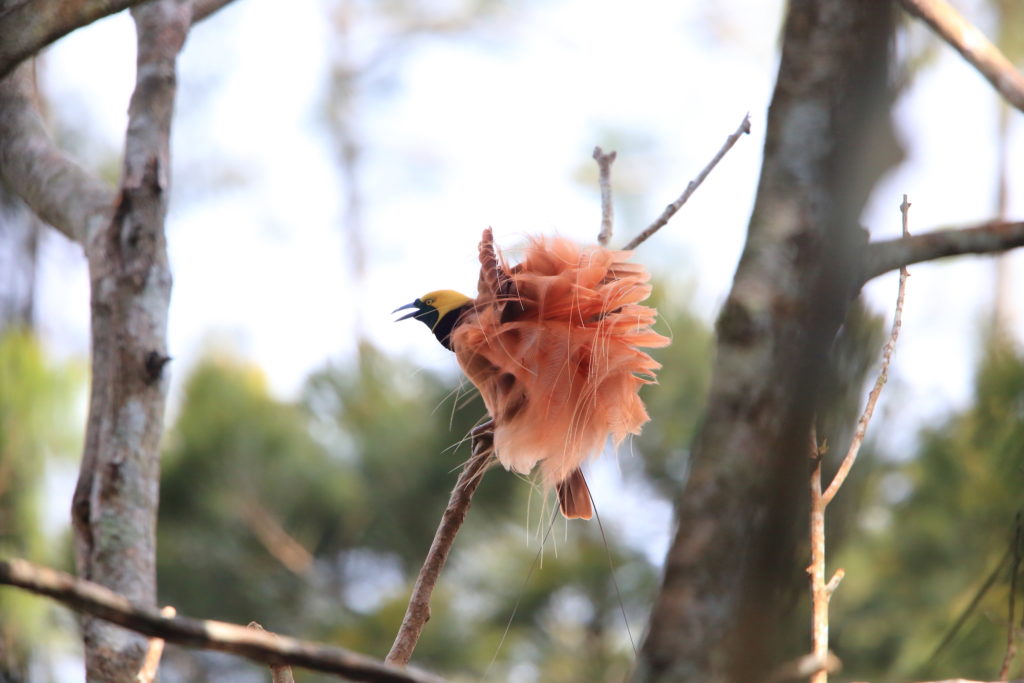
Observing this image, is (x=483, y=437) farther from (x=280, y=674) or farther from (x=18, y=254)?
(x=18, y=254)

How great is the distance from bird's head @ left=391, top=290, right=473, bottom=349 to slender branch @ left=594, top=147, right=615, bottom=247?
17.1 inches

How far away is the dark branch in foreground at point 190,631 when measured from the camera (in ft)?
2.39

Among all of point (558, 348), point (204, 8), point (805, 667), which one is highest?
point (204, 8)

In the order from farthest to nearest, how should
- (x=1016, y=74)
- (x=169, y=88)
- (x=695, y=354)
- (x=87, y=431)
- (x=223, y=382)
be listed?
(x=223, y=382)
(x=695, y=354)
(x=169, y=88)
(x=87, y=431)
(x=1016, y=74)

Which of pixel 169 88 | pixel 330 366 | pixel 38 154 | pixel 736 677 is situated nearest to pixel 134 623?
pixel 736 677

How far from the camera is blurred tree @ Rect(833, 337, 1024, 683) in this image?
8.48 ft

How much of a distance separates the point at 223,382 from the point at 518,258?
14.0 ft

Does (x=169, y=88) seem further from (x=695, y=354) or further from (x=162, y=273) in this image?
(x=695, y=354)

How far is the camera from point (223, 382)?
5.88 m

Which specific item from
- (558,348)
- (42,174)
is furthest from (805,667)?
(42,174)

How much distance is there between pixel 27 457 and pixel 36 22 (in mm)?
1816

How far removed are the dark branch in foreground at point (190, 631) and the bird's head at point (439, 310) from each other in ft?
4.66

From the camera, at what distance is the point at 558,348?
182 cm

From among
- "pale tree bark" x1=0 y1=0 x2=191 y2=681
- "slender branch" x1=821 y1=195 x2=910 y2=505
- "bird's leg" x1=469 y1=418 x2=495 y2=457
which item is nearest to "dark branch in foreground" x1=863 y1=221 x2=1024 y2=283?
"slender branch" x1=821 y1=195 x2=910 y2=505
